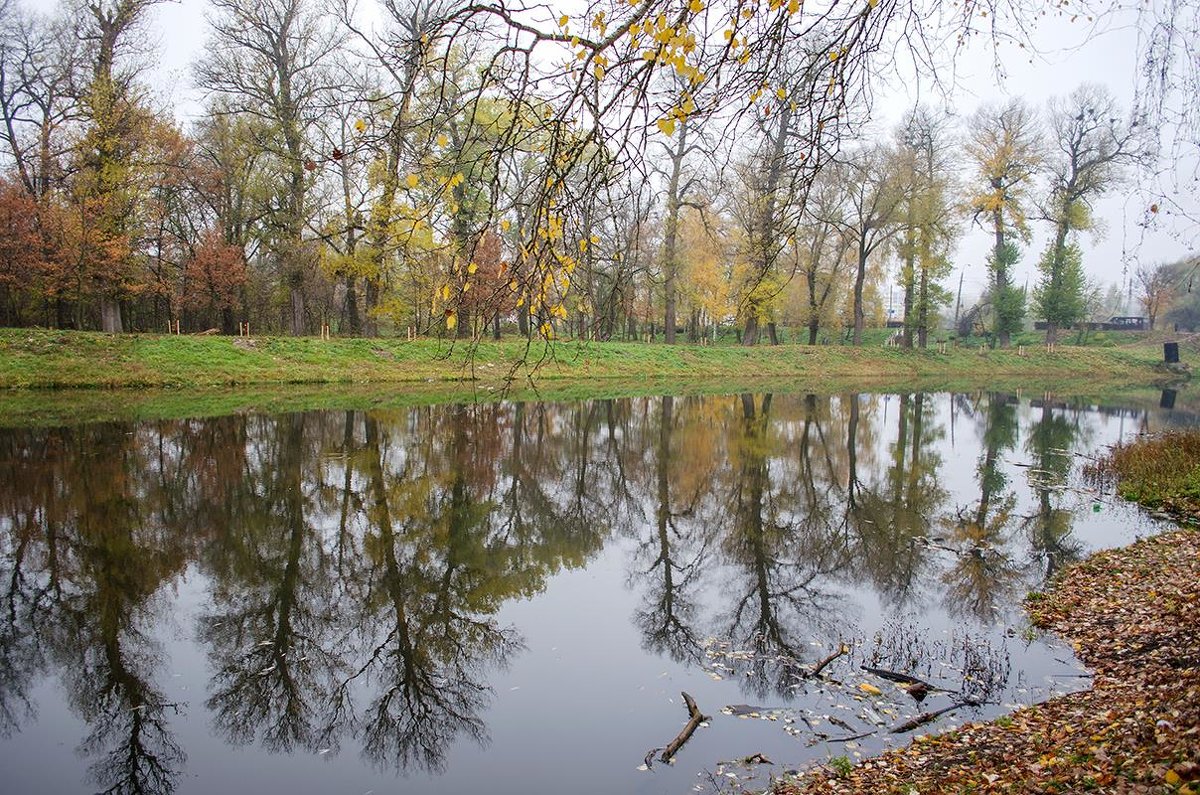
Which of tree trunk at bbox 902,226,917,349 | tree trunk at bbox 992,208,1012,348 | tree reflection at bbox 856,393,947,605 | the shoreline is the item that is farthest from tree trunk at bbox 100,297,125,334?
tree trunk at bbox 992,208,1012,348

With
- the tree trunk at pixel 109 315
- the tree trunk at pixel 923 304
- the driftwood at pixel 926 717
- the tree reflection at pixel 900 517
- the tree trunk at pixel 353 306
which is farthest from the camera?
the tree trunk at pixel 923 304

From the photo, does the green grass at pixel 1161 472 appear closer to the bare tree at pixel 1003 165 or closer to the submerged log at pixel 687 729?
the submerged log at pixel 687 729

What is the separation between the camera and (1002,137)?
4119 centimetres

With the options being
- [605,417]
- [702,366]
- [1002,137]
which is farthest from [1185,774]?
[1002,137]

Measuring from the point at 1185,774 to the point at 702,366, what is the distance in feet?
114

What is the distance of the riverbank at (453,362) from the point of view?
2262cm

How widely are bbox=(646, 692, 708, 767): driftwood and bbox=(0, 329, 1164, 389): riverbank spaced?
5001mm

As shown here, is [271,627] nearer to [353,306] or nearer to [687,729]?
[687,729]

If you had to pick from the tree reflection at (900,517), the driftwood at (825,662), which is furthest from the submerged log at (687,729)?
the tree reflection at (900,517)

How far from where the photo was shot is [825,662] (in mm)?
6031

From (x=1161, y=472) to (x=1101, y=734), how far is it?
11.5 metres

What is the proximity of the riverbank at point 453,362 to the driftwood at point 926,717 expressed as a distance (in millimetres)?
5693

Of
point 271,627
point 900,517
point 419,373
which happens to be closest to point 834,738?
point 271,627

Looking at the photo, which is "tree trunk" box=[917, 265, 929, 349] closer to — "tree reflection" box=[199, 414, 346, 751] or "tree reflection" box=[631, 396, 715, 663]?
"tree reflection" box=[631, 396, 715, 663]
